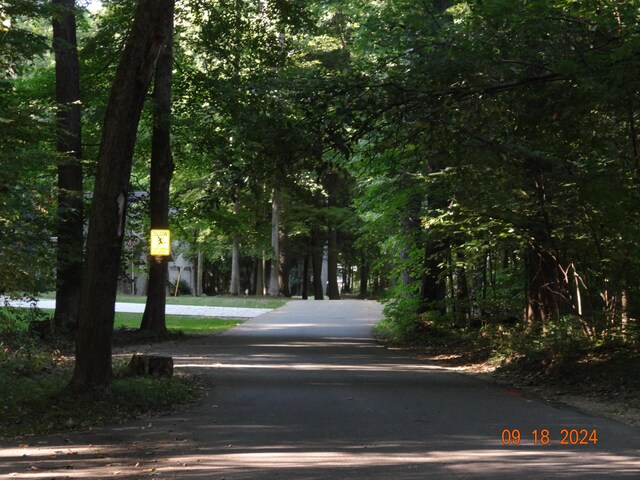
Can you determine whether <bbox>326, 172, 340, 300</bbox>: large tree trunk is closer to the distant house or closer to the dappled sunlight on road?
the distant house

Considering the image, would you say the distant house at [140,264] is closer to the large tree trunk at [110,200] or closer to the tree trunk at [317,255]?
the tree trunk at [317,255]

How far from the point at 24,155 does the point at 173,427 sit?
23.2 feet

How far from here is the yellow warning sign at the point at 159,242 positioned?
21.5m

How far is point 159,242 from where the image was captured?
21.7 meters

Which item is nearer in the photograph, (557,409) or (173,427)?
(173,427)

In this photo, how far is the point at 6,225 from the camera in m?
15.4

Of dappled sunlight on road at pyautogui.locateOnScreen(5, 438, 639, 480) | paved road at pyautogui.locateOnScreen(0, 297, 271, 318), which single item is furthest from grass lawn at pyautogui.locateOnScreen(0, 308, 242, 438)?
paved road at pyautogui.locateOnScreen(0, 297, 271, 318)

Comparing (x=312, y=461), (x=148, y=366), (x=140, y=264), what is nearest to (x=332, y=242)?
(x=140, y=264)

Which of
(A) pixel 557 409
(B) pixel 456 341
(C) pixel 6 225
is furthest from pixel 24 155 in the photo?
(B) pixel 456 341

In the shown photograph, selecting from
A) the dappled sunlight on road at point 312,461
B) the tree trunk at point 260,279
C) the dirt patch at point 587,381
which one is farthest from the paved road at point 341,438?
the tree trunk at point 260,279

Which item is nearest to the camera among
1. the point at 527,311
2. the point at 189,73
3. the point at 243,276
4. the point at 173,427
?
the point at 173,427

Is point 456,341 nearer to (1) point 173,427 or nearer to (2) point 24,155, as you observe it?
(2) point 24,155
